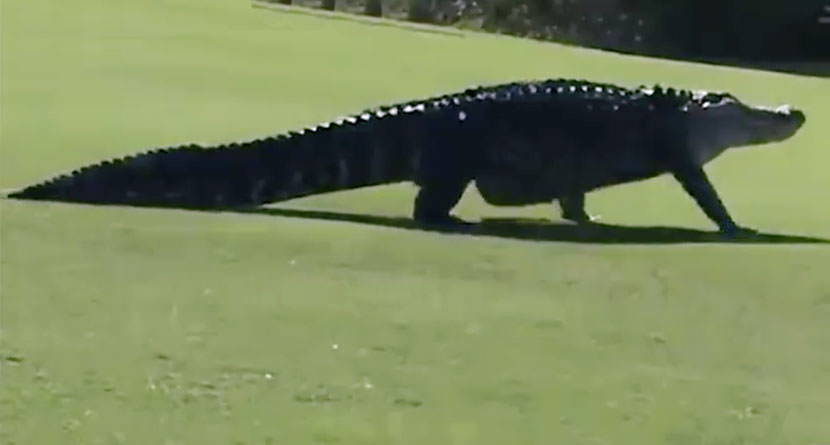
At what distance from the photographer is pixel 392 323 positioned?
600 cm

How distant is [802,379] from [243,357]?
5.37 ft

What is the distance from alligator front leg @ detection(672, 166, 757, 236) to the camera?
8.58 m

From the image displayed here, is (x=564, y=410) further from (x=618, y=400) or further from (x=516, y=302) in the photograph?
(x=516, y=302)

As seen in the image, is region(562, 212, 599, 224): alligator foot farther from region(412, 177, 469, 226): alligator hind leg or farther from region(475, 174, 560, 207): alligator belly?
region(412, 177, 469, 226): alligator hind leg

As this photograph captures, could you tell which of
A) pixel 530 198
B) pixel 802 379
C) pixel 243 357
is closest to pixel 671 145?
pixel 530 198

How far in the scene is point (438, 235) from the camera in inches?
313

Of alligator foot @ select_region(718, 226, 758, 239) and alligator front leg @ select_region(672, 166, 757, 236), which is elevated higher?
alligator front leg @ select_region(672, 166, 757, 236)

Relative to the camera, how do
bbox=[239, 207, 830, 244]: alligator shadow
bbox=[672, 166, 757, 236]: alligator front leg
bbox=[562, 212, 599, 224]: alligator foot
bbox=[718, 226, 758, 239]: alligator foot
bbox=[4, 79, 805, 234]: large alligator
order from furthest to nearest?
bbox=[562, 212, 599, 224]: alligator foot < bbox=[672, 166, 757, 236]: alligator front leg < bbox=[718, 226, 758, 239]: alligator foot < bbox=[4, 79, 805, 234]: large alligator < bbox=[239, 207, 830, 244]: alligator shadow

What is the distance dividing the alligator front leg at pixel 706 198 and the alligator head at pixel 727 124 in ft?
0.37

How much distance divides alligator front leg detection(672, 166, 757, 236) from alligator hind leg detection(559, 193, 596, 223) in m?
0.45

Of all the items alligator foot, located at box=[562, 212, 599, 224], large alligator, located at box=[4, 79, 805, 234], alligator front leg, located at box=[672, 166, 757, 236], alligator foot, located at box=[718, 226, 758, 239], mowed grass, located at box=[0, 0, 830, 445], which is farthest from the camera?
alligator foot, located at box=[562, 212, 599, 224]

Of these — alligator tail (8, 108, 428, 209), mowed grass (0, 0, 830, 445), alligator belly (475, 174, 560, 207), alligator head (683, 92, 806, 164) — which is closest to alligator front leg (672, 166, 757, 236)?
alligator head (683, 92, 806, 164)

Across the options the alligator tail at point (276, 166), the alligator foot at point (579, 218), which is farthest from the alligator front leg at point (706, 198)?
the alligator tail at point (276, 166)

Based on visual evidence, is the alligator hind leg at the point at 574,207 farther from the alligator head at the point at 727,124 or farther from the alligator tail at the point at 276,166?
the alligator tail at the point at 276,166
